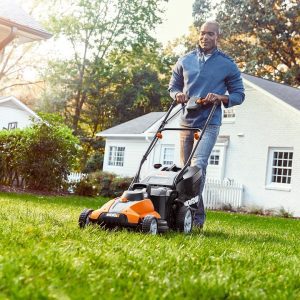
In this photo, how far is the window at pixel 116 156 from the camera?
2590 centimetres

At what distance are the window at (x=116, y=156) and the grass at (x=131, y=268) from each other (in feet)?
70.4

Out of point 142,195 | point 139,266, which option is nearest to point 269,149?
point 142,195

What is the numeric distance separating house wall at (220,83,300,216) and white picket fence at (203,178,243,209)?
0.75 feet

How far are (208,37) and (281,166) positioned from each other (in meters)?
13.5

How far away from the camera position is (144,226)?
4.76m

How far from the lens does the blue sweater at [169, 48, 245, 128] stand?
5.98 meters

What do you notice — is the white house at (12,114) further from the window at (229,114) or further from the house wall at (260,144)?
the house wall at (260,144)

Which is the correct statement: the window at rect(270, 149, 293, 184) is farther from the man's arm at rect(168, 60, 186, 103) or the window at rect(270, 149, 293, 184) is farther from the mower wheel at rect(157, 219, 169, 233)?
the mower wheel at rect(157, 219, 169, 233)

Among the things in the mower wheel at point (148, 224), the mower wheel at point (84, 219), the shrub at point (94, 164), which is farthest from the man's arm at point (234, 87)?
the shrub at point (94, 164)

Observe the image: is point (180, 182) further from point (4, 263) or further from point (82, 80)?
point (82, 80)

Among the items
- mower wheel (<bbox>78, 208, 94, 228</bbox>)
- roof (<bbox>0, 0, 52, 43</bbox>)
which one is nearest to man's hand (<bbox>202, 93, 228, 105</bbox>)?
mower wheel (<bbox>78, 208, 94, 228</bbox>)

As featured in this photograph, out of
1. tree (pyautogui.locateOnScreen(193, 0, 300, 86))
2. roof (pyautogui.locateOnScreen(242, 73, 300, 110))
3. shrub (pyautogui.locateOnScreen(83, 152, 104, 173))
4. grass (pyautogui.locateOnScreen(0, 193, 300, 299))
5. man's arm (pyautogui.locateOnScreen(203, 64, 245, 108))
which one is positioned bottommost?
grass (pyautogui.locateOnScreen(0, 193, 300, 299))

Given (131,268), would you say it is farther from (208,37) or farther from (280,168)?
(280,168)

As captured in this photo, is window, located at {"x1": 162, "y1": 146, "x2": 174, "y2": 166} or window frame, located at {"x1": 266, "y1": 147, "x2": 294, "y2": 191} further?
window, located at {"x1": 162, "y1": 146, "x2": 174, "y2": 166}
